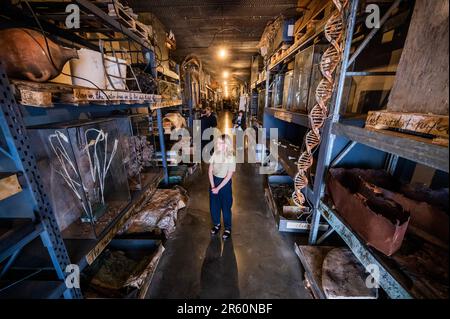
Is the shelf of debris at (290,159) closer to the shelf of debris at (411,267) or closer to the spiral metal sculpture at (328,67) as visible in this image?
the spiral metal sculpture at (328,67)

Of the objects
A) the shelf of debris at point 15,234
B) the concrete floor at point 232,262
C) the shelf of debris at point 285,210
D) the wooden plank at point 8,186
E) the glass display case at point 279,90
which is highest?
the glass display case at point 279,90

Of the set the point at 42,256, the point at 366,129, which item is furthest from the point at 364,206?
the point at 42,256

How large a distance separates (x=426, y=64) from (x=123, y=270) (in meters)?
3.17

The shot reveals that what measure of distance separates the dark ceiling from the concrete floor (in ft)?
12.3

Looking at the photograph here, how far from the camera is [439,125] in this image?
864 mm

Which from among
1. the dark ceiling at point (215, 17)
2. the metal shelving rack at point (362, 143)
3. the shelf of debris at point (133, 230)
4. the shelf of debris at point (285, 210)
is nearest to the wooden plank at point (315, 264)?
the metal shelving rack at point (362, 143)

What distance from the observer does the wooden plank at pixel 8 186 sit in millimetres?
927

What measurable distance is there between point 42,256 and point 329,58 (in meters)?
3.05

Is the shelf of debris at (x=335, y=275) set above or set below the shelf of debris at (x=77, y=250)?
Result: below

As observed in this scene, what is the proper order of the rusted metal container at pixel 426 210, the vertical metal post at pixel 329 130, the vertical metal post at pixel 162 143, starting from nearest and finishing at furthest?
the rusted metal container at pixel 426 210 → the vertical metal post at pixel 329 130 → the vertical metal post at pixel 162 143

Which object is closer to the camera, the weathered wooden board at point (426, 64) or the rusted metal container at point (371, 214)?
the weathered wooden board at point (426, 64)

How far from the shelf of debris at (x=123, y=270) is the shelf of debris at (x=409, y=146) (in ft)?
7.85

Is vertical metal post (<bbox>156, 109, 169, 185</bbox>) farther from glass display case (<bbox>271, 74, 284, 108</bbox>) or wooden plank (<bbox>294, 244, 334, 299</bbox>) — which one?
wooden plank (<bbox>294, 244, 334, 299</bbox>)

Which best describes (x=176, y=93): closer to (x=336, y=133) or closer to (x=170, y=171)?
(x=170, y=171)
